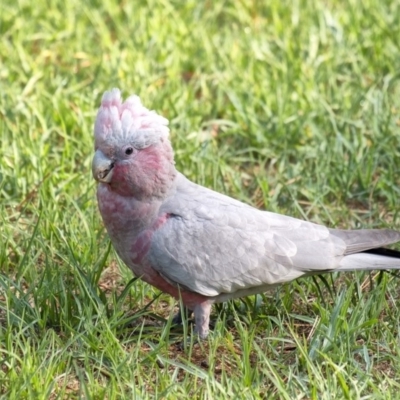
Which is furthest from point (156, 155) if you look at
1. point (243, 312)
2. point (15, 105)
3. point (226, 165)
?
point (15, 105)

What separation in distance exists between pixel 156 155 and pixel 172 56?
2.71 m

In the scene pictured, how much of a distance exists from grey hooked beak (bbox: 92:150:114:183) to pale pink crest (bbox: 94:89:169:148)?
0.06 meters

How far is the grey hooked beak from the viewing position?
145 inches

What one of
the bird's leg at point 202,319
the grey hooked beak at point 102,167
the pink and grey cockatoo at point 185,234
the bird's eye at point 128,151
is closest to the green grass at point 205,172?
the bird's leg at point 202,319

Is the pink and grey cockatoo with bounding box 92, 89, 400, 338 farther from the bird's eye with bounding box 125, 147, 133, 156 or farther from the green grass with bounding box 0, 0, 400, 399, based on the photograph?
the green grass with bounding box 0, 0, 400, 399

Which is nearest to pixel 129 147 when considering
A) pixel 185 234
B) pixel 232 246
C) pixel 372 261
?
pixel 185 234

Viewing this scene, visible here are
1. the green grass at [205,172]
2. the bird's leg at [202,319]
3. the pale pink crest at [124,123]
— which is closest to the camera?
the green grass at [205,172]

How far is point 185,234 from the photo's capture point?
3.73m

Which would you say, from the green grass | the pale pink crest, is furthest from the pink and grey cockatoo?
the green grass

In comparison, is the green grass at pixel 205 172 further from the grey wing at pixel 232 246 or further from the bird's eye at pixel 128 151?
the bird's eye at pixel 128 151

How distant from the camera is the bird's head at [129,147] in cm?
369

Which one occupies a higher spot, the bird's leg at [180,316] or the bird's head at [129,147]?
the bird's head at [129,147]

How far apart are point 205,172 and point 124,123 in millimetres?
1520

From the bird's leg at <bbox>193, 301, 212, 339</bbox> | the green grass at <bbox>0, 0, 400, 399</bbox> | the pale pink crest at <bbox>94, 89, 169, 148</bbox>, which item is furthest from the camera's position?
the bird's leg at <bbox>193, 301, 212, 339</bbox>
